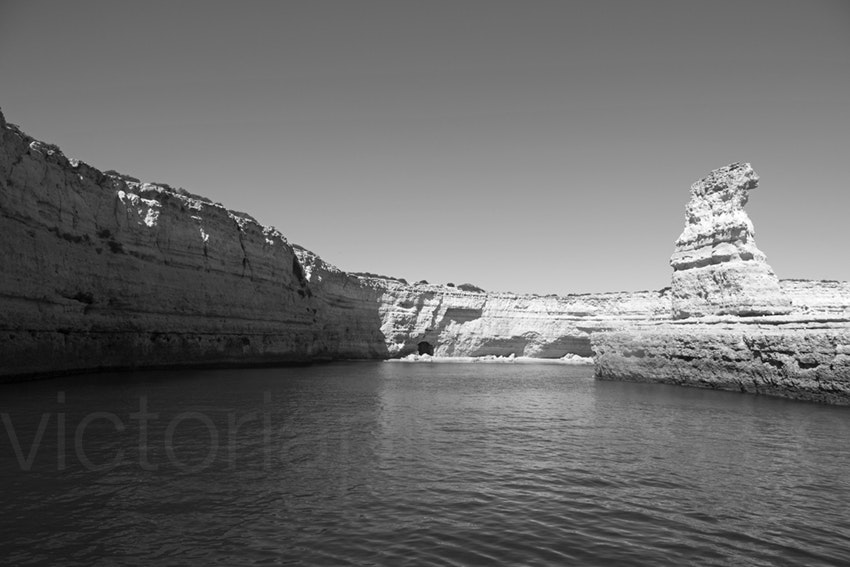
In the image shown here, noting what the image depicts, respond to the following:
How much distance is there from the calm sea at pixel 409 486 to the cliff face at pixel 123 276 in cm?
879

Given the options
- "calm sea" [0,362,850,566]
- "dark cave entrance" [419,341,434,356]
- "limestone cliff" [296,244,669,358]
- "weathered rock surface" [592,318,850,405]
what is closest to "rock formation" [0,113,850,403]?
"weathered rock surface" [592,318,850,405]

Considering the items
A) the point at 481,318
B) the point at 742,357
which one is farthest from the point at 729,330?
the point at 481,318

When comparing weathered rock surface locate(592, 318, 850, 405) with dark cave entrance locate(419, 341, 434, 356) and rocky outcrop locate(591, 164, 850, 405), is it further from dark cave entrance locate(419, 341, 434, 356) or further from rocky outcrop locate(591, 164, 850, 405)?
dark cave entrance locate(419, 341, 434, 356)

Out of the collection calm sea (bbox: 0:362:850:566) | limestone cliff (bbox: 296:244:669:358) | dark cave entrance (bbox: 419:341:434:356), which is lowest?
calm sea (bbox: 0:362:850:566)

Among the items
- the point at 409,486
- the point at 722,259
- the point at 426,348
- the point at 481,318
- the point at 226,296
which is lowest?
the point at 409,486

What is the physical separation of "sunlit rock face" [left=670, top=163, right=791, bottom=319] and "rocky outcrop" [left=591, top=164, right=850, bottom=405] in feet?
0.26

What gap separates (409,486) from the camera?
36.3 ft

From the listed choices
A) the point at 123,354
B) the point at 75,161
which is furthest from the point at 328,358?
the point at 75,161

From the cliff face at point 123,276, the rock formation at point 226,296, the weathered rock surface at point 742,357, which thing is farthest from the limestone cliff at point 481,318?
the weathered rock surface at point 742,357

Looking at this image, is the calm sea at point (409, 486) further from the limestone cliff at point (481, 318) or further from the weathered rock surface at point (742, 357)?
the limestone cliff at point (481, 318)

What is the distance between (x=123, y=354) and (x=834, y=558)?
38.5m

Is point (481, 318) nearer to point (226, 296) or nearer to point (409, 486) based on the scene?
point (226, 296)

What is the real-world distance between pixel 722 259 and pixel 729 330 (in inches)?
475

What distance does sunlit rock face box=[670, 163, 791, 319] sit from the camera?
40500 mm
